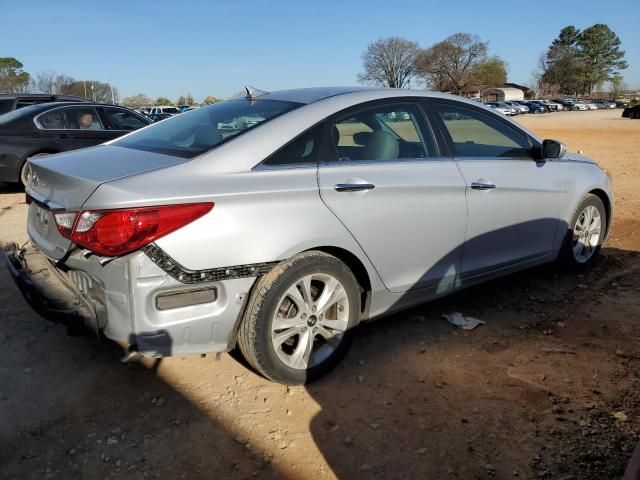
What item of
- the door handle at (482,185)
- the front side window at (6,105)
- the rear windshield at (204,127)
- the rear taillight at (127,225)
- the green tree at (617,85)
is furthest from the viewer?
the green tree at (617,85)

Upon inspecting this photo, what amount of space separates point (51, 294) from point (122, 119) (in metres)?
7.55

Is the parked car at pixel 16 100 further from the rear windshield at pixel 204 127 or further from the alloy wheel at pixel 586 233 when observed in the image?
the alloy wheel at pixel 586 233

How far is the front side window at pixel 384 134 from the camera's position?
3.30m

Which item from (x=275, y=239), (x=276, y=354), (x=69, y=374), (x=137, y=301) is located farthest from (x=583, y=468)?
(x=69, y=374)

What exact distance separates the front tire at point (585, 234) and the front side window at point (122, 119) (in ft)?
24.1

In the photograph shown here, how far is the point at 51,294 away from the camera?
2.82 m

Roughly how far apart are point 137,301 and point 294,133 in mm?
1226

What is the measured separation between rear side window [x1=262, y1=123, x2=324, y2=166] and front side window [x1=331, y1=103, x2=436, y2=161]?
0.45 feet

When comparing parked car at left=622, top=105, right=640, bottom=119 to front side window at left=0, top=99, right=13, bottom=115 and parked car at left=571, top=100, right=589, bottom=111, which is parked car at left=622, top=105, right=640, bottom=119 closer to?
parked car at left=571, top=100, right=589, bottom=111

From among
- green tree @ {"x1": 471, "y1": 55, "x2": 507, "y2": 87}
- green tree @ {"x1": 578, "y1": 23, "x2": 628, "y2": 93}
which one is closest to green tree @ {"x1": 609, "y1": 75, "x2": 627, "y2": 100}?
green tree @ {"x1": 578, "y1": 23, "x2": 628, "y2": 93}

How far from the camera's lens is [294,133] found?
301 cm

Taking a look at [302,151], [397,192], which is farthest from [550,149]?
[302,151]

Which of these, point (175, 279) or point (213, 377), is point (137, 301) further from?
point (213, 377)

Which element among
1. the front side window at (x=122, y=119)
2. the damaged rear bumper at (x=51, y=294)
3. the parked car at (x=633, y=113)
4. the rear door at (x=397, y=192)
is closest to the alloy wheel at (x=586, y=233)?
the rear door at (x=397, y=192)
